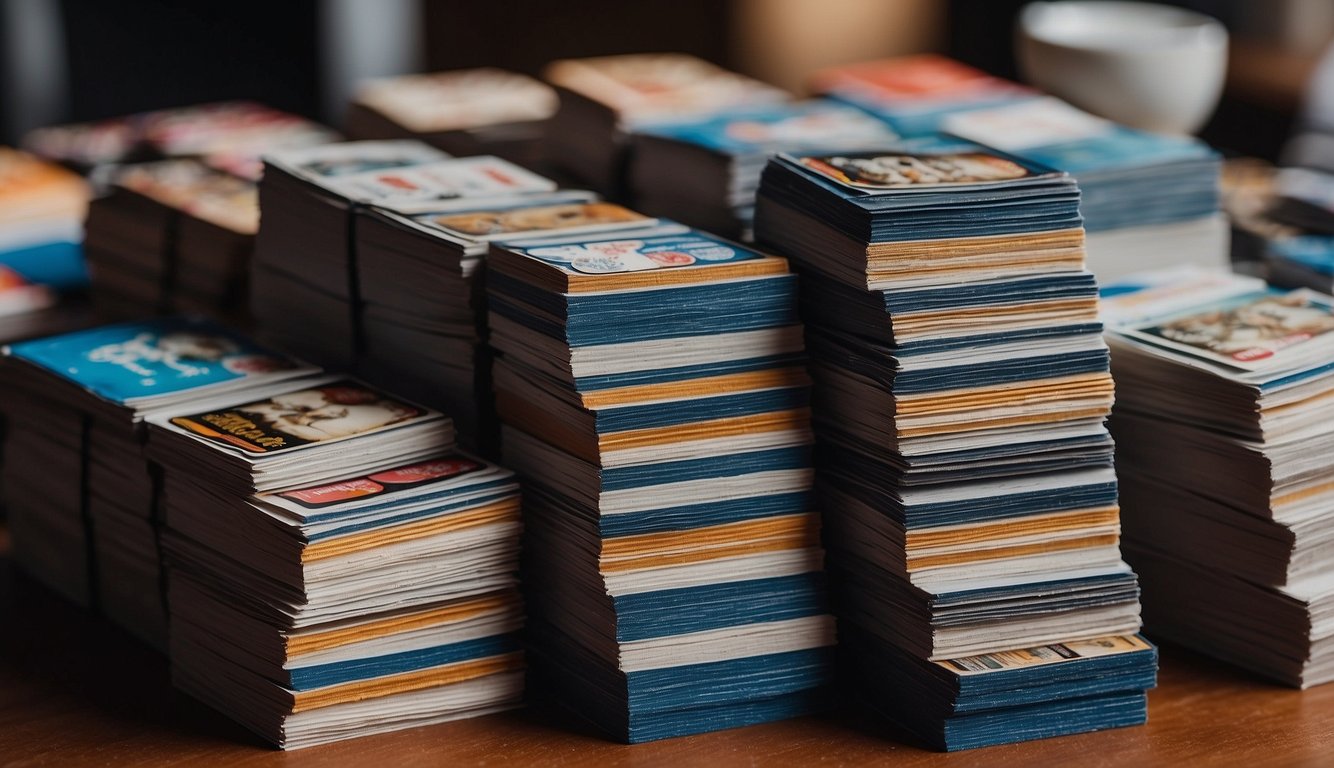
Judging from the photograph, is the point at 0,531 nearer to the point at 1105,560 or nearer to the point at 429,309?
the point at 429,309

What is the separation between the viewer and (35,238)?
115 inches

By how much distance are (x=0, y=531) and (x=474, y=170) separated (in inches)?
35.5

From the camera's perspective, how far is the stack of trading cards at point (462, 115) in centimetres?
278

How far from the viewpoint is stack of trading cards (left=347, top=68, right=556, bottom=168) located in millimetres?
2781

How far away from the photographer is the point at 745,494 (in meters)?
1.84

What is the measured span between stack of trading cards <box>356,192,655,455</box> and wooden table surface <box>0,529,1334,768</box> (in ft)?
1.18

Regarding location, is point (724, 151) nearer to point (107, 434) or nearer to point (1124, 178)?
point (1124, 178)

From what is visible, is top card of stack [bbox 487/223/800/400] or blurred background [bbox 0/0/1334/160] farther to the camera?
blurred background [bbox 0/0/1334/160]

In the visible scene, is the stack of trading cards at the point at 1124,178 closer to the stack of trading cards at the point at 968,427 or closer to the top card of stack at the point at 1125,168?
the top card of stack at the point at 1125,168

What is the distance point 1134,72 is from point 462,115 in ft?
3.53

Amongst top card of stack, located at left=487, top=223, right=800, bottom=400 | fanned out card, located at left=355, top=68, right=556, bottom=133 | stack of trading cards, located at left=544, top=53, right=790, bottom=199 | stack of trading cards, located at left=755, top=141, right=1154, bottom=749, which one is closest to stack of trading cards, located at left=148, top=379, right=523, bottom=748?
top card of stack, located at left=487, top=223, right=800, bottom=400

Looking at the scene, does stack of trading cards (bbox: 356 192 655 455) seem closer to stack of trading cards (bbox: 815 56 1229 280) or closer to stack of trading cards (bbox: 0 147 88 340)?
stack of trading cards (bbox: 815 56 1229 280)

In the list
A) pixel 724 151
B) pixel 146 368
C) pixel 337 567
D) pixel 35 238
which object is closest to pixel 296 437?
pixel 337 567

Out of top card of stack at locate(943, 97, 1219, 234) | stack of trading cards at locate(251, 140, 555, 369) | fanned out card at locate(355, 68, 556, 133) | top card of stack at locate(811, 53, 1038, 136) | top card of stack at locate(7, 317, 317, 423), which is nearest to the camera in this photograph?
top card of stack at locate(7, 317, 317, 423)
